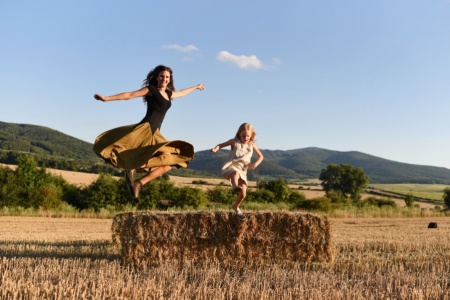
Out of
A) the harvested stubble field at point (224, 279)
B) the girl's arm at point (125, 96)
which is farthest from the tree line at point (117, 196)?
the girl's arm at point (125, 96)

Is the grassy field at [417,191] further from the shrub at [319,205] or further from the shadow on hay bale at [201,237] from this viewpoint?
the shadow on hay bale at [201,237]

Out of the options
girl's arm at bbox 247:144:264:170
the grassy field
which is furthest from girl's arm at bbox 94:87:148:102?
the grassy field

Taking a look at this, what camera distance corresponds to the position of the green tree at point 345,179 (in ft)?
337

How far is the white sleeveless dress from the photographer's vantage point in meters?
8.88

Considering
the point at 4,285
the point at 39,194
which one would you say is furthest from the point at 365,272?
the point at 39,194

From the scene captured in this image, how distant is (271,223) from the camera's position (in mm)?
10695

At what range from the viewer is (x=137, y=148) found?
7.97m

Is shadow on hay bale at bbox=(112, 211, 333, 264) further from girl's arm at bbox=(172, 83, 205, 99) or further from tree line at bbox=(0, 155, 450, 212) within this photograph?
tree line at bbox=(0, 155, 450, 212)

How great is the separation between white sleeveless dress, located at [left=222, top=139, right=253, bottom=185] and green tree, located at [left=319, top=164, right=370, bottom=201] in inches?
3773

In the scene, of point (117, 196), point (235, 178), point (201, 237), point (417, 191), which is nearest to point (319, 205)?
point (117, 196)

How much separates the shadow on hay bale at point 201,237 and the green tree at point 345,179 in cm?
9402

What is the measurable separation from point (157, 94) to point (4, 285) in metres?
3.68

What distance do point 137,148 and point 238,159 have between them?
6.19 ft

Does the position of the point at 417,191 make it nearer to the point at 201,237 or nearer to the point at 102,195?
the point at 102,195
